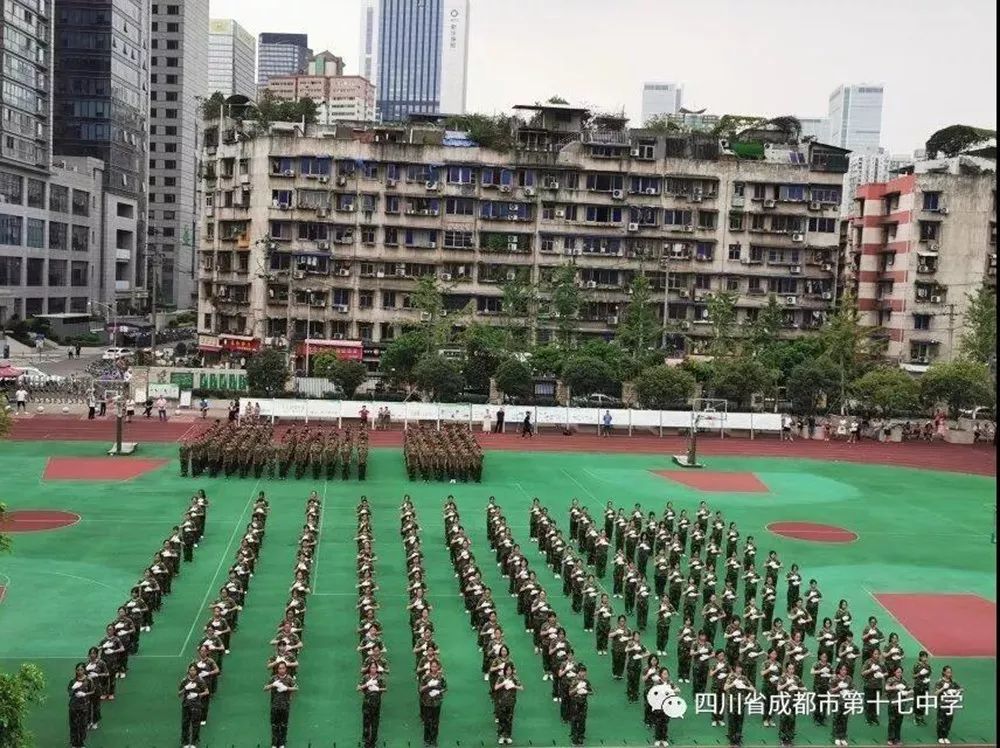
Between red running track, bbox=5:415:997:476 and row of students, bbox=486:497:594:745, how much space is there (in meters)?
19.5

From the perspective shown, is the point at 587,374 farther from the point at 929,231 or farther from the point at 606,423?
the point at 929,231

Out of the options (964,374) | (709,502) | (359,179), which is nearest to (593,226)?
(359,179)

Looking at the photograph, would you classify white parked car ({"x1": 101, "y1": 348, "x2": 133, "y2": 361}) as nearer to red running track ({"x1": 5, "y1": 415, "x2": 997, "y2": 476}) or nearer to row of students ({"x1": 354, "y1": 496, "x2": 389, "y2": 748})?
red running track ({"x1": 5, "y1": 415, "x2": 997, "y2": 476})

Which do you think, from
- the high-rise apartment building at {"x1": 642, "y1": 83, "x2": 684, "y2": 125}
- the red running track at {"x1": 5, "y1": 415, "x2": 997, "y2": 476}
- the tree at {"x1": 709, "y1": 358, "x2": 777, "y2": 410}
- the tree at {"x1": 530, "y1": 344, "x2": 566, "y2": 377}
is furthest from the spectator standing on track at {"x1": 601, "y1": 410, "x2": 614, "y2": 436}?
the high-rise apartment building at {"x1": 642, "y1": 83, "x2": 684, "y2": 125}

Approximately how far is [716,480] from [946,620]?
14690 millimetres

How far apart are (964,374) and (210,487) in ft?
103

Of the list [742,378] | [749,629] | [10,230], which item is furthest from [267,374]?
[10,230]

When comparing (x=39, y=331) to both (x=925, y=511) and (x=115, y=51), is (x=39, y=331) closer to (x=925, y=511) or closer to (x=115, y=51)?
(x=115, y=51)

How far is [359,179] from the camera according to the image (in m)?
62.4

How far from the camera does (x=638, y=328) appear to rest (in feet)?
180

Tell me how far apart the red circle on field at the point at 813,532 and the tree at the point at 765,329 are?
2656cm

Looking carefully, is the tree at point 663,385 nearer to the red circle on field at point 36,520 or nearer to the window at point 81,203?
the red circle on field at point 36,520

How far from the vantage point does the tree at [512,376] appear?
159 feet

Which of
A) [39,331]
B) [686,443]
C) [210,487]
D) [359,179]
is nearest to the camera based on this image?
[210,487]
